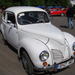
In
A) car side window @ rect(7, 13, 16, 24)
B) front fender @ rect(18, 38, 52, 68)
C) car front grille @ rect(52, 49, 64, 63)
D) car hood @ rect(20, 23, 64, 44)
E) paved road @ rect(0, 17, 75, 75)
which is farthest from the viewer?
car side window @ rect(7, 13, 16, 24)

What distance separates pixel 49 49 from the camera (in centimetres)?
452

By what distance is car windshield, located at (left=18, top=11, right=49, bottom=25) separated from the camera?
19.6 feet

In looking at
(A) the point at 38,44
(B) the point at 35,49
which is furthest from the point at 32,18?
(B) the point at 35,49

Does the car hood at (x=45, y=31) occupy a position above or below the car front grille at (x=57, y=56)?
above

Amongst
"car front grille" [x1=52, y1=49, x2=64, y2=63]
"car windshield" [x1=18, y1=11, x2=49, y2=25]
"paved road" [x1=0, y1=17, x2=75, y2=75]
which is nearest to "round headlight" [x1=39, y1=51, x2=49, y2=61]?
"car front grille" [x1=52, y1=49, x2=64, y2=63]

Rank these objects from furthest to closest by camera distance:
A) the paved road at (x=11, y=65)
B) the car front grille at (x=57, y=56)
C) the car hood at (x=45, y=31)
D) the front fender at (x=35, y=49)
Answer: the paved road at (x=11, y=65), the car hood at (x=45, y=31), the car front grille at (x=57, y=56), the front fender at (x=35, y=49)

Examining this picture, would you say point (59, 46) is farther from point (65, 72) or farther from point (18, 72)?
point (18, 72)

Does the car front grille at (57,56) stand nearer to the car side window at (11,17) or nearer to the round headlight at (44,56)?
the round headlight at (44,56)

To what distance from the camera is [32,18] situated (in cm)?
616

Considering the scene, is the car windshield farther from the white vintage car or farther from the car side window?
the car side window

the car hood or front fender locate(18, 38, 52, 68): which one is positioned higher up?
the car hood

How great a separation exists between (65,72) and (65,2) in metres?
40.4

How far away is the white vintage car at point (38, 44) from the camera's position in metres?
4.39

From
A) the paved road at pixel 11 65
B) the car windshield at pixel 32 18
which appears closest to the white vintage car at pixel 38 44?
the car windshield at pixel 32 18
